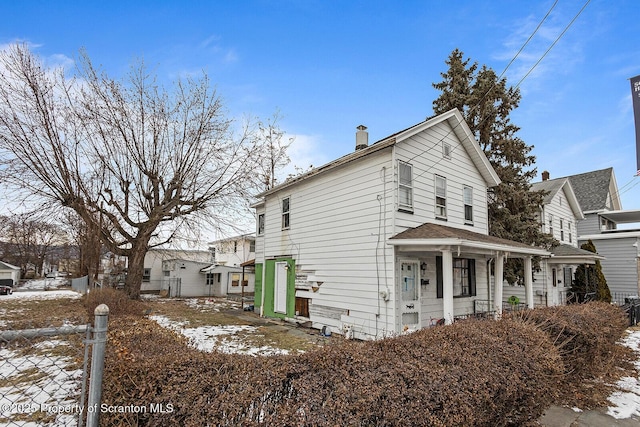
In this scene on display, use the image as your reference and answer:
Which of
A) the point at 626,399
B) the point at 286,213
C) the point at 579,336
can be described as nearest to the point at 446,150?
the point at 286,213

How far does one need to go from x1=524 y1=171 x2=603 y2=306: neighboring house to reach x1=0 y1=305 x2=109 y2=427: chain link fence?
57.6 ft

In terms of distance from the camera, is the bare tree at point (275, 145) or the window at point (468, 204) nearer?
the window at point (468, 204)

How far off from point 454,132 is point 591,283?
13.8 meters

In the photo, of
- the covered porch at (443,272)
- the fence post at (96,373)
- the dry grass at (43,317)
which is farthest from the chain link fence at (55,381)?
the covered porch at (443,272)

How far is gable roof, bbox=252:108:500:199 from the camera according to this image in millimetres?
9766

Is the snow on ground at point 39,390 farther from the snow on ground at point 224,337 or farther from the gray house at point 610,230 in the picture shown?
the gray house at point 610,230

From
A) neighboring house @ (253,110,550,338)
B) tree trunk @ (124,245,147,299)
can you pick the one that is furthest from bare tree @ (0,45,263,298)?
neighboring house @ (253,110,550,338)

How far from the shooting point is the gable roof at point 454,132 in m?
9.77

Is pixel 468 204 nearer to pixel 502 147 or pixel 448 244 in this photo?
pixel 448 244

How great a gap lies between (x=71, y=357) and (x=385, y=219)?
782 cm

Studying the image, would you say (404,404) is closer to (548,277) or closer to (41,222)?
(548,277)

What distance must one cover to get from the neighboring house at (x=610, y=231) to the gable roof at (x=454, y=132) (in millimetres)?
11569

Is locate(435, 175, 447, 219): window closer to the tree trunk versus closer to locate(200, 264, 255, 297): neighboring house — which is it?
the tree trunk

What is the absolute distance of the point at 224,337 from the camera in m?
10.1
